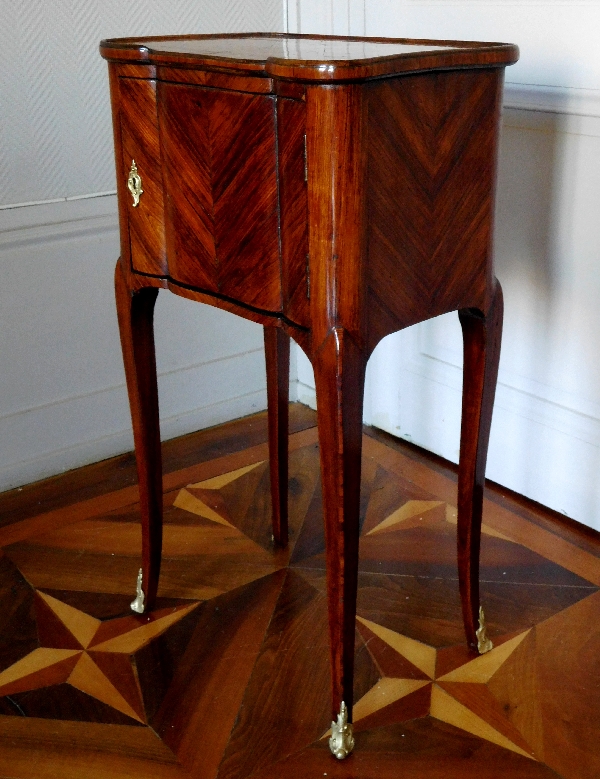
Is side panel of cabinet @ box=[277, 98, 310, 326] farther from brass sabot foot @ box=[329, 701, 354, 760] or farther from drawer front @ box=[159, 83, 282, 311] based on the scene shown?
brass sabot foot @ box=[329, 701, 354, 760]

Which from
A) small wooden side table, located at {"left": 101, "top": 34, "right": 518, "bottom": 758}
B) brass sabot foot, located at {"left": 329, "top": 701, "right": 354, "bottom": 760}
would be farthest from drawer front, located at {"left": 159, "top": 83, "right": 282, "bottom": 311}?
brass sabot foot, located at {"left": 329, "top": 701, "right": 354, "bottom": 760}

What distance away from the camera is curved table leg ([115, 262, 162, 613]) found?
1112 mm

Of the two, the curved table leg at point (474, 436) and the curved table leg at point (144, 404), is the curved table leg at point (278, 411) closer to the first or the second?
the curved table leg at point (144, 404)

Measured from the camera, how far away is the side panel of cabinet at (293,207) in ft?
2.68

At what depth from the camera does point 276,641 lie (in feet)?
3.96

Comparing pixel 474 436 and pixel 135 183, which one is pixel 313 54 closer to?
pixel 135 183

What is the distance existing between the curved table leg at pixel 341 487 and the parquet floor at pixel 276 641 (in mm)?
99

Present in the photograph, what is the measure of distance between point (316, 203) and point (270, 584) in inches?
27.5

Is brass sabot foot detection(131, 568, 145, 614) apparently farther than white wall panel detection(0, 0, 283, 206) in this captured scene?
No

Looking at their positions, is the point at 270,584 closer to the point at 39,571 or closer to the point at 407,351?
the point at 39,571

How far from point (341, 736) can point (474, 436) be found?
381 millimetres

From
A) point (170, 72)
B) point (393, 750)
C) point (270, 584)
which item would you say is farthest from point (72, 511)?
point (170, 72)

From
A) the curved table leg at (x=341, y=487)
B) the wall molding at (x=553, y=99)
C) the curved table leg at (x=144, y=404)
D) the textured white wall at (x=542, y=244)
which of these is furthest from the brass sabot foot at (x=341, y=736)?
the wall molding at (x=553, y=99)

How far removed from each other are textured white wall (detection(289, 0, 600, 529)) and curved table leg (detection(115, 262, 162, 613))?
67 centimetres
